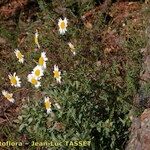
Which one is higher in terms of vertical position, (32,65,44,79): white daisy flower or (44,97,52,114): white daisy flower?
(32,65,44,79): white daisy flower

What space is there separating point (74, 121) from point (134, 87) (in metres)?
0.60

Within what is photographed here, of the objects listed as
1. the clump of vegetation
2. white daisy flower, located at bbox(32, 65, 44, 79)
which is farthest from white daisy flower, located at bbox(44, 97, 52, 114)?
white daisy flower, located at bbox(32, 65, 44, 79)

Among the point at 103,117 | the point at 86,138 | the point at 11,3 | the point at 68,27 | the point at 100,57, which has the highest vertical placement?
the point at 11,3

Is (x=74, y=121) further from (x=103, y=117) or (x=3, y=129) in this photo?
(x=3, y=129)

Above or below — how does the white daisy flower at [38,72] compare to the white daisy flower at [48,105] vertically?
above

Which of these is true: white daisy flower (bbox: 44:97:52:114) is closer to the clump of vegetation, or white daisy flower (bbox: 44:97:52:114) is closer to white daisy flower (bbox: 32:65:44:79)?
the clump of vegetation

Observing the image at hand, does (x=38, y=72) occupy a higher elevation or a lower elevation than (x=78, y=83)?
higher

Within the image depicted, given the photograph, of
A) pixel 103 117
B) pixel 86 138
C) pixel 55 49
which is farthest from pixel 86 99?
pixel 55 49

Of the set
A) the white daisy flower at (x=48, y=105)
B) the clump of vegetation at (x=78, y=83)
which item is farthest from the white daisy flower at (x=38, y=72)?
the white daisy flower at (x=48, y=105)

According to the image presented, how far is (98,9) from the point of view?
5125 mm

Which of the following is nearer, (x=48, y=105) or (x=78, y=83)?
(x=48, y=105)

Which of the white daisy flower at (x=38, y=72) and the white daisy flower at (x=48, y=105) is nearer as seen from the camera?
the white daisy flower at (x=48, y=105)

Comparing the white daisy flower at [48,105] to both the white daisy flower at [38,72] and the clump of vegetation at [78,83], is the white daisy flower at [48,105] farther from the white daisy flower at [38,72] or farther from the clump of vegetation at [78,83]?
the white daisy flower at [38,72]

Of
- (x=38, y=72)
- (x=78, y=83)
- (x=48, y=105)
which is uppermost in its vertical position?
(x=38, y=72)
